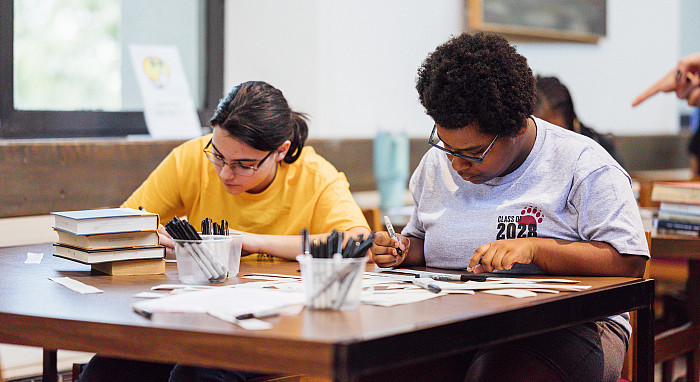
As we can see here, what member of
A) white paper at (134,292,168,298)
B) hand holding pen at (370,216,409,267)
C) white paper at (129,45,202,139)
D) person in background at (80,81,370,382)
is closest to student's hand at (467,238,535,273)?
hand holding pen at (370,216,409,267)

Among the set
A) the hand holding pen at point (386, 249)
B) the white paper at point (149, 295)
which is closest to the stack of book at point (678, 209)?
the hand holding pen at point (386, 249)

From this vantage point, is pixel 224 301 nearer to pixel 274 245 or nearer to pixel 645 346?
pixel 274 245

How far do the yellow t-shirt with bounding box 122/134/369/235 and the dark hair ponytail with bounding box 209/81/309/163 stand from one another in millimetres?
122

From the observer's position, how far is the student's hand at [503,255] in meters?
1.55

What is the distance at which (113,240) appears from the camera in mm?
1689

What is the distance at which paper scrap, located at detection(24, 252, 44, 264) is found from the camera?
1805mm

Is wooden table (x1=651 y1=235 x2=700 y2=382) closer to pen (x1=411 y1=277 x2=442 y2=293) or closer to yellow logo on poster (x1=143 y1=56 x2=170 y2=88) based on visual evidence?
pen (x1=411 y1=277 x2=442 y2=293)

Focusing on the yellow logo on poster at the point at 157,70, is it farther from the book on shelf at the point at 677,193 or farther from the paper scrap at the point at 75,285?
the book on shelf at the point at 677,193

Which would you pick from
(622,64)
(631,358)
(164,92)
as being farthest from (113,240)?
(622,64)

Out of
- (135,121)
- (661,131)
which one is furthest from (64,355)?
(661,131)

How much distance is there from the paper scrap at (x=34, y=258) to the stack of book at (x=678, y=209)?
182 cm

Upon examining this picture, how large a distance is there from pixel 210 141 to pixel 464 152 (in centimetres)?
76

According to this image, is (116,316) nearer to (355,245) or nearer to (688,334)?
(355,245)

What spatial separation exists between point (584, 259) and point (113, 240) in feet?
3.12
